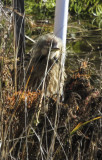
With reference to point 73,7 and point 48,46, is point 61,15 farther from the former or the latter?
point 73,7

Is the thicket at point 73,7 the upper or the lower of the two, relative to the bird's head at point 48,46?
upper

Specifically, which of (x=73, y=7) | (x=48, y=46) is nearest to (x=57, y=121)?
(x=48, y=46)

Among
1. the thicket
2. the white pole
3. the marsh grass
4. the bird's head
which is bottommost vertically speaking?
the marsh grass

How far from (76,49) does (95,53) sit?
335 mm

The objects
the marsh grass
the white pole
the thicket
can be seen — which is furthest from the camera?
the thicket

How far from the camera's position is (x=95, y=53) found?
4746 mm

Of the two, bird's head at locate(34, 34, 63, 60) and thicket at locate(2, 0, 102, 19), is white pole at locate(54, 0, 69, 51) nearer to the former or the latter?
bird's head at locate(34, 34, 63, 60)

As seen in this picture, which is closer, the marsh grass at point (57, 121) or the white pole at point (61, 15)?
the marsh grass at point (57, 121)

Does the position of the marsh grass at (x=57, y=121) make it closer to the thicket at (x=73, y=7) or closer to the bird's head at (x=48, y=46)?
the bird's head at (x=48, y=46)

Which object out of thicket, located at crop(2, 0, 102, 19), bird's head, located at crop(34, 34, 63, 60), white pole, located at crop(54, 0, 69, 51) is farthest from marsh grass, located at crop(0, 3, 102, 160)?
thicket, located at crop(2, 0, 102, 19)

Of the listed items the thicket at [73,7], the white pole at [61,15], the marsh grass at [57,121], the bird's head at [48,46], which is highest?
the thicket at [73,7]

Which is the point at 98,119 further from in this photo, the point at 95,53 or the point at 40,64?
the point at 95,53

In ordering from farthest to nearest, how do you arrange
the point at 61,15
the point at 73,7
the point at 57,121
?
the point at 73,7
the point at 61,15
the point at 57,121

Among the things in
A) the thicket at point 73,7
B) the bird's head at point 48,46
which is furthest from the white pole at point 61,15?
the thicket at point 73,7
